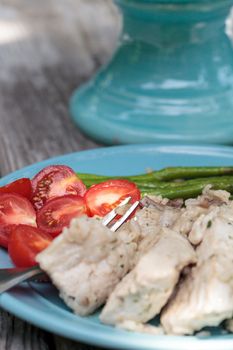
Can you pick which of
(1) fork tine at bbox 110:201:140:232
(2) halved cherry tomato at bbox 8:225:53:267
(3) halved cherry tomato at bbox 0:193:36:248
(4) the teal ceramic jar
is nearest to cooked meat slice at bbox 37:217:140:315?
(2) halved cherry tomato at bbox 8:225:53:267

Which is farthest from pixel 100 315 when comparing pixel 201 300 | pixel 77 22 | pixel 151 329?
pixel 77 22

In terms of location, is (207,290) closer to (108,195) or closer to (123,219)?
(123,219)

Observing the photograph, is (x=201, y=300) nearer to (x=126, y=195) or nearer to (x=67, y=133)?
(x=126, y=195)

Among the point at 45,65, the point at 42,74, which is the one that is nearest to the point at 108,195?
the point at 42,74

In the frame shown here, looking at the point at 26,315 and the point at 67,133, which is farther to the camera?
the point at 67,133

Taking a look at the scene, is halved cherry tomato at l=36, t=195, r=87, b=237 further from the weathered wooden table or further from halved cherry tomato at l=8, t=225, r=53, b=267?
the weathered wooden table

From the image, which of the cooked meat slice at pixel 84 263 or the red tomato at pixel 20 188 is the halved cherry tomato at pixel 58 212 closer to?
the red tomato at pixel 20 188
